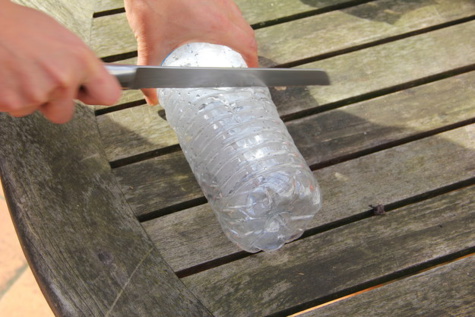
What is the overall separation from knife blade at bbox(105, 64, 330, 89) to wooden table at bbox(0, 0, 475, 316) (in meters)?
0.15

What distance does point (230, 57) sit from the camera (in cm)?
116

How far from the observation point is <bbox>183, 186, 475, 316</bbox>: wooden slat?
0.99 meters

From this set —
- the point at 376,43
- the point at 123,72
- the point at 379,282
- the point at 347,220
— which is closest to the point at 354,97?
the point at 376,43

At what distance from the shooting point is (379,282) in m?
1.01

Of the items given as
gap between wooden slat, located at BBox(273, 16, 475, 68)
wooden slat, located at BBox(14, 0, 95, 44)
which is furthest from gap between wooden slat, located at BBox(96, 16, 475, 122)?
wooden slat, located at BBox(14, 0, 95, 44)

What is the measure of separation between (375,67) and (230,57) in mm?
359

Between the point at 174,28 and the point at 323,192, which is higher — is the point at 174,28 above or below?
above

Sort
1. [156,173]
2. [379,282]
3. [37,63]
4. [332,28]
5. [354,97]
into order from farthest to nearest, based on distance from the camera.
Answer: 1. [332,28]
2. [354,97]
3. [156,173]
4. [379,282]
5. [37,63]

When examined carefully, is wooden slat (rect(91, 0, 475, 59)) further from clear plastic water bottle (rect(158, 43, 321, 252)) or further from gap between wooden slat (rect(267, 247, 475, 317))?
gap between wooden slat (rect(267, 247, 475, 317))

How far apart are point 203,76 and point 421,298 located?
0.56 metres

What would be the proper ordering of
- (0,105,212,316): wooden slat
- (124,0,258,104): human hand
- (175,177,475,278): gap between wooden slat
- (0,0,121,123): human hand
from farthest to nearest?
(124,0,258,104): human hand
(175,177,475,278): gap between wooden slat
(0,105,212,316): wooden slat
(0,0,121,123): human hand

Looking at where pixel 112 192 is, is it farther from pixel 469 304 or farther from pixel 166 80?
pixel 469 304

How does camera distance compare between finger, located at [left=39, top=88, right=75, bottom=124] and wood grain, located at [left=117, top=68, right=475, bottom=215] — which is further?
wood grain, located at [left=117, top=68, right=475, bottom=215]

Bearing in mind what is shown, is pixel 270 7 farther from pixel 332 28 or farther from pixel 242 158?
pixel 242 158
